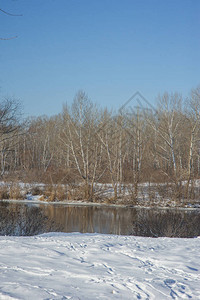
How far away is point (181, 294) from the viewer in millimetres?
4043

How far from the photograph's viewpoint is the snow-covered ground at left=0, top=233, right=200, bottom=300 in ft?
13.0

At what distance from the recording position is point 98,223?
50.0 ft

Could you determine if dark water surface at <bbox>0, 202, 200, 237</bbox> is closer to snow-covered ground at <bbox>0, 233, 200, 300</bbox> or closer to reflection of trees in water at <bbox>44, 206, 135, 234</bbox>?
reflection of trees in water at <bbox>44, 206, 135, 234</bbox>

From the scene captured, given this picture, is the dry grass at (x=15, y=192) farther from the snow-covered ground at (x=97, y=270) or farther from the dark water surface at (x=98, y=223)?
the snow-covered ground at (x=97, y=270)

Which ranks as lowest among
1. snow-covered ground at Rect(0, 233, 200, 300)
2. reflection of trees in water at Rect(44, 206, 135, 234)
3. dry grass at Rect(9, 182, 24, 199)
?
reflection of trees in water at Rect(44, 206, 135, 234)

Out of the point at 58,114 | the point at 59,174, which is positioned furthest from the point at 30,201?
the point at 58,114

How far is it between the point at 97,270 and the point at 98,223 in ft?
34.3

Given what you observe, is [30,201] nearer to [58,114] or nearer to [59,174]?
[59,174]

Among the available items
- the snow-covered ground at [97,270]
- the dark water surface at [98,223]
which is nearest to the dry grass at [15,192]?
the dark water surface at [98,223]

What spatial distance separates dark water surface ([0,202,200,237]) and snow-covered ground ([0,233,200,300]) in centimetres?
427

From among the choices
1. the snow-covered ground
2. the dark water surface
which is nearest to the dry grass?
the dark water surface

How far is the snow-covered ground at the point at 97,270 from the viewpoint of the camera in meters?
3.96

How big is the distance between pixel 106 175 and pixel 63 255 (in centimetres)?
1986

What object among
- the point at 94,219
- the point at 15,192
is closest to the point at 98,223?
the point at 94,219
